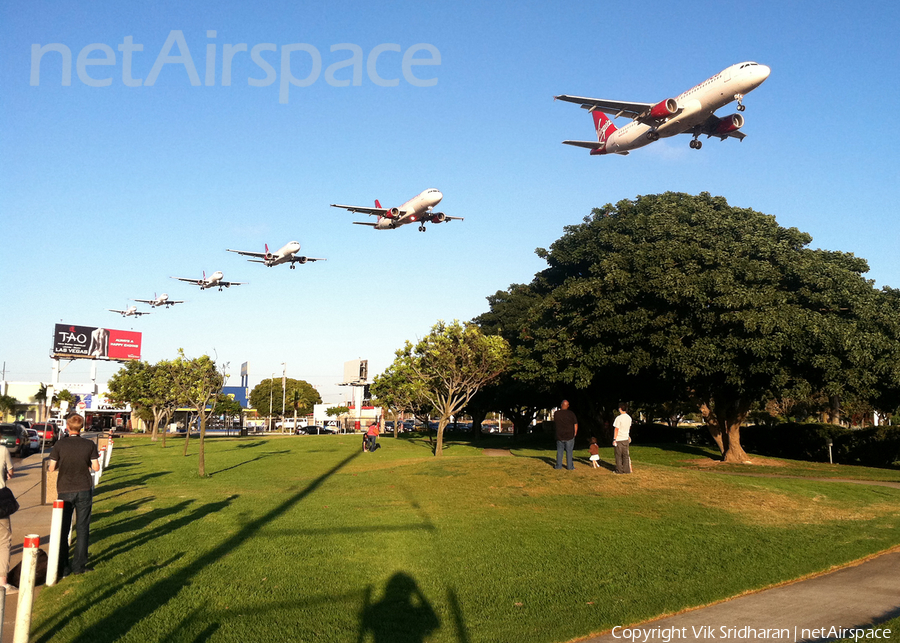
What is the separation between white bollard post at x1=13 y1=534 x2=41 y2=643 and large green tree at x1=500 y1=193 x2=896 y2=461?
2347 centimetres

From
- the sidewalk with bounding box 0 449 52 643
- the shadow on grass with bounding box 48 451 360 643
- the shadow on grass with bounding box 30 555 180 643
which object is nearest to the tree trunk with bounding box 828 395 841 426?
the shadow on grass with bounding box 48 451 360 643

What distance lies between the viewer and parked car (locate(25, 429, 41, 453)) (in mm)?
38219

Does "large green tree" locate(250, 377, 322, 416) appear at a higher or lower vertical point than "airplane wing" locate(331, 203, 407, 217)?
lower

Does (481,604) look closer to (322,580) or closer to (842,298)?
(322,580)

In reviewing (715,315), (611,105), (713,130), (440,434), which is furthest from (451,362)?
(713,130)

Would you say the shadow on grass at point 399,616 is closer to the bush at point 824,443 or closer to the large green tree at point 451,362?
the large green tree at point 451,362

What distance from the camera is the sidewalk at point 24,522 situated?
7.04 meters

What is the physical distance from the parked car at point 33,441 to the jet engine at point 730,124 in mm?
39060

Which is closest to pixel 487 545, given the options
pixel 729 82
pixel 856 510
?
pixel 856 510

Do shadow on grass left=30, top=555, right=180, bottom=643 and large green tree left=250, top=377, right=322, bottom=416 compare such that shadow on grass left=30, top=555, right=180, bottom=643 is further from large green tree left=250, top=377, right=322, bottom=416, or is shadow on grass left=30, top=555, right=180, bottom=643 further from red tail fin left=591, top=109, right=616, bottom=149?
large green tree left=250, top=377, right=322, bottom=416

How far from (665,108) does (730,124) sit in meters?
3.39

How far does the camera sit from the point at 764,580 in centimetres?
827

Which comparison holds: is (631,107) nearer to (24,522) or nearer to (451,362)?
(451,362)

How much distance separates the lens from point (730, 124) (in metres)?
31.2
